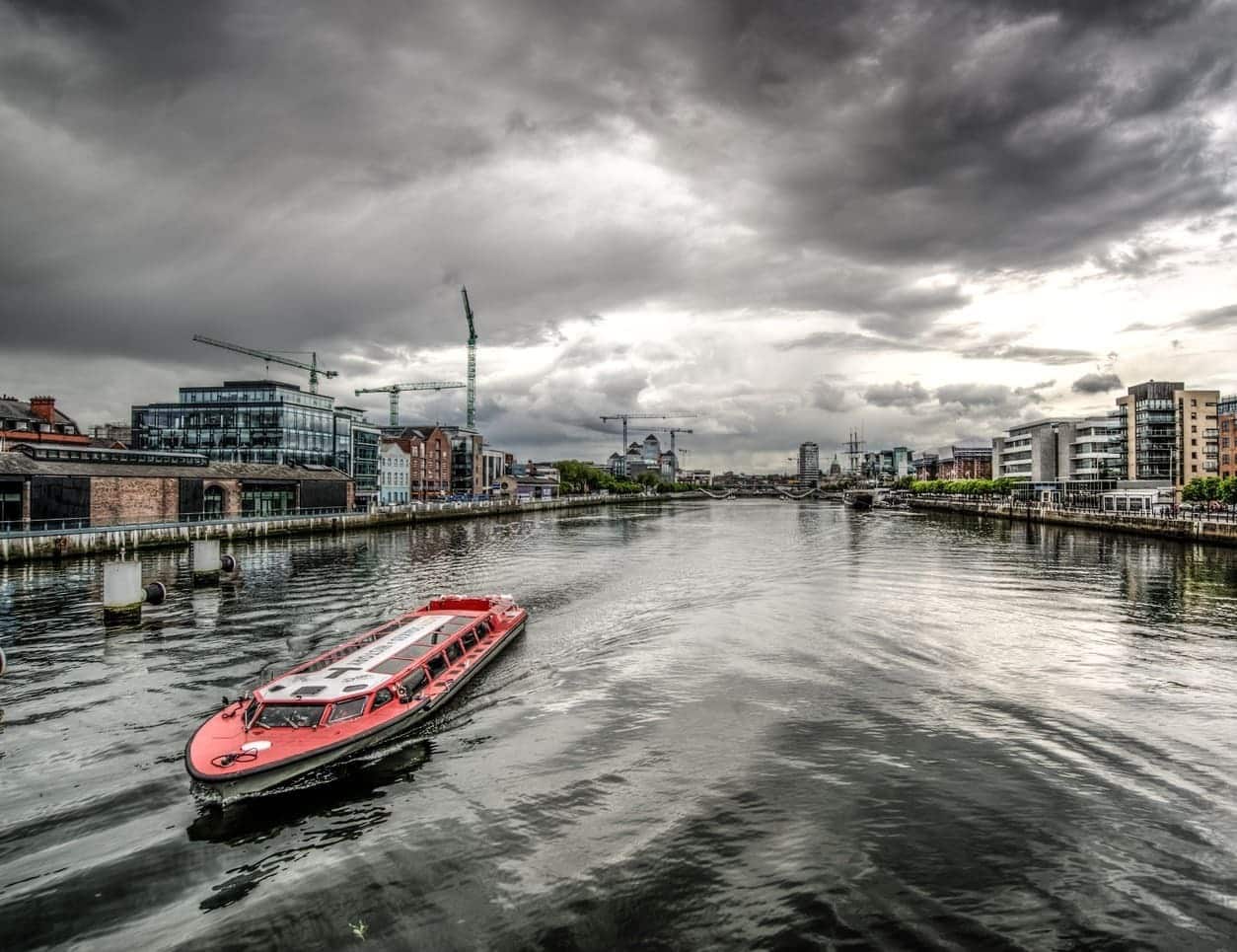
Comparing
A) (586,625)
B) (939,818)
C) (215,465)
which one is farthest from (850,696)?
(215,465)

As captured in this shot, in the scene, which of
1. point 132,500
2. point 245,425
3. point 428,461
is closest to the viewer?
point 132,500

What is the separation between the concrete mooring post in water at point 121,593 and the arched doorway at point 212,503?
179 feet

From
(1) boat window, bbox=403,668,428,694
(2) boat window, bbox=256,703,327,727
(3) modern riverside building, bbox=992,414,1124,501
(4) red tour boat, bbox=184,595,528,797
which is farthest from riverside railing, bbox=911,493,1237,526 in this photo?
(2) boat window, bbox=256,703,327,727

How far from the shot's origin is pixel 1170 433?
5861 inches

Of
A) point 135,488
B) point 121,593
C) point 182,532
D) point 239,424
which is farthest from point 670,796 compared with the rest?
point 239,424

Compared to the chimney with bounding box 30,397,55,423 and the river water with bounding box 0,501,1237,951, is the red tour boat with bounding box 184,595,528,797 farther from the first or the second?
the chimney with bounding box 30,397,55,423

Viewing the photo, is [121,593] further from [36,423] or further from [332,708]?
[36,423]

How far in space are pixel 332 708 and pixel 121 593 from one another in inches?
929

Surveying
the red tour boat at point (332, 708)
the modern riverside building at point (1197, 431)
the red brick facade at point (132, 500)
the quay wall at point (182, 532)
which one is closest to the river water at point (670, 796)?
the red tour boat at point (332, 708)

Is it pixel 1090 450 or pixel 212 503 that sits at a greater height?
pixel 1090 450

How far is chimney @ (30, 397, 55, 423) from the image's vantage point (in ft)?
336

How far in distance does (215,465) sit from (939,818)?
321ft

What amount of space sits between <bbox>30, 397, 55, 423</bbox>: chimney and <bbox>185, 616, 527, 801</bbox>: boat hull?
376 ft

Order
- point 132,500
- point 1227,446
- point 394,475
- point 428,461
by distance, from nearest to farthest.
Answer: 1. point 132,500
2. point 1227,446
3. point 394,475
4. point 428,461
